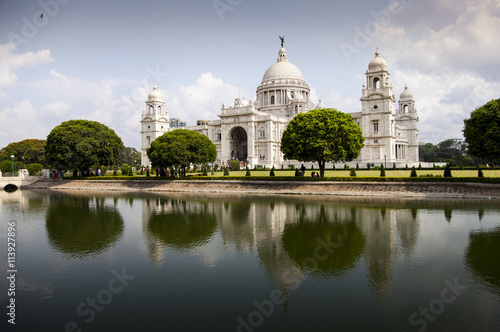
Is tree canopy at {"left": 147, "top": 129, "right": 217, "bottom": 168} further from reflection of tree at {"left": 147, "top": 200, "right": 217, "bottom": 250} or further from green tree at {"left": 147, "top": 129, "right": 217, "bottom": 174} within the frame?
reflection of tree at {"left": 147, "top": 200, "right": 217, "bottom": 250}

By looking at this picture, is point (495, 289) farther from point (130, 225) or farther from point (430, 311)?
point (130, 225)

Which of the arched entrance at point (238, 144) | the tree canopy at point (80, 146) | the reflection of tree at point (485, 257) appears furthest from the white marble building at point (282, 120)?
the reflection of tree at point (485, 257)

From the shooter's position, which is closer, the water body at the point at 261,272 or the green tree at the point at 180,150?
the water body at the point at 261,272

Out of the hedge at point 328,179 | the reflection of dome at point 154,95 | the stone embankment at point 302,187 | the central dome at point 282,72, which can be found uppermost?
the central dome at point 282,72

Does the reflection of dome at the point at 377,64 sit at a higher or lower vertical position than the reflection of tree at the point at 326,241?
higher

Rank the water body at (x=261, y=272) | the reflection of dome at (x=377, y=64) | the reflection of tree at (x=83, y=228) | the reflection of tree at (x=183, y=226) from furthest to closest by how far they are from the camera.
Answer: the reflection of dome at (x=377, y=64)
the reflection of tree at (x=183, y=226)
the reflection of tree at (x=83, y=228)
the water body at (x=261, y=272)

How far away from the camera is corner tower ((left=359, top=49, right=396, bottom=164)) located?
62938 millimetres

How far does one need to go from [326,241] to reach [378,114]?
53.0 m

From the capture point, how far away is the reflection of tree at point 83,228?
16.3 m

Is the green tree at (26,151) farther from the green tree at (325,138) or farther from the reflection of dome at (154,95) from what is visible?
the green tree at (325,138)

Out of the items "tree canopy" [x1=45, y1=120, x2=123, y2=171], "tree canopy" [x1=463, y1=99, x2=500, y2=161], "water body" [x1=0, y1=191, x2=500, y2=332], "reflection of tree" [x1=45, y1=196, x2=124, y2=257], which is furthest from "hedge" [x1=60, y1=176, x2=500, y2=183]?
"reflection of tree" [x1=45, y1=196, x2=124, y2=257]

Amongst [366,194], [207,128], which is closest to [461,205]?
[366,194]

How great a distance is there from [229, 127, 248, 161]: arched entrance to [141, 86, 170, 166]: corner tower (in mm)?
18568

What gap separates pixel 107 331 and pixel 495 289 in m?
10.9
